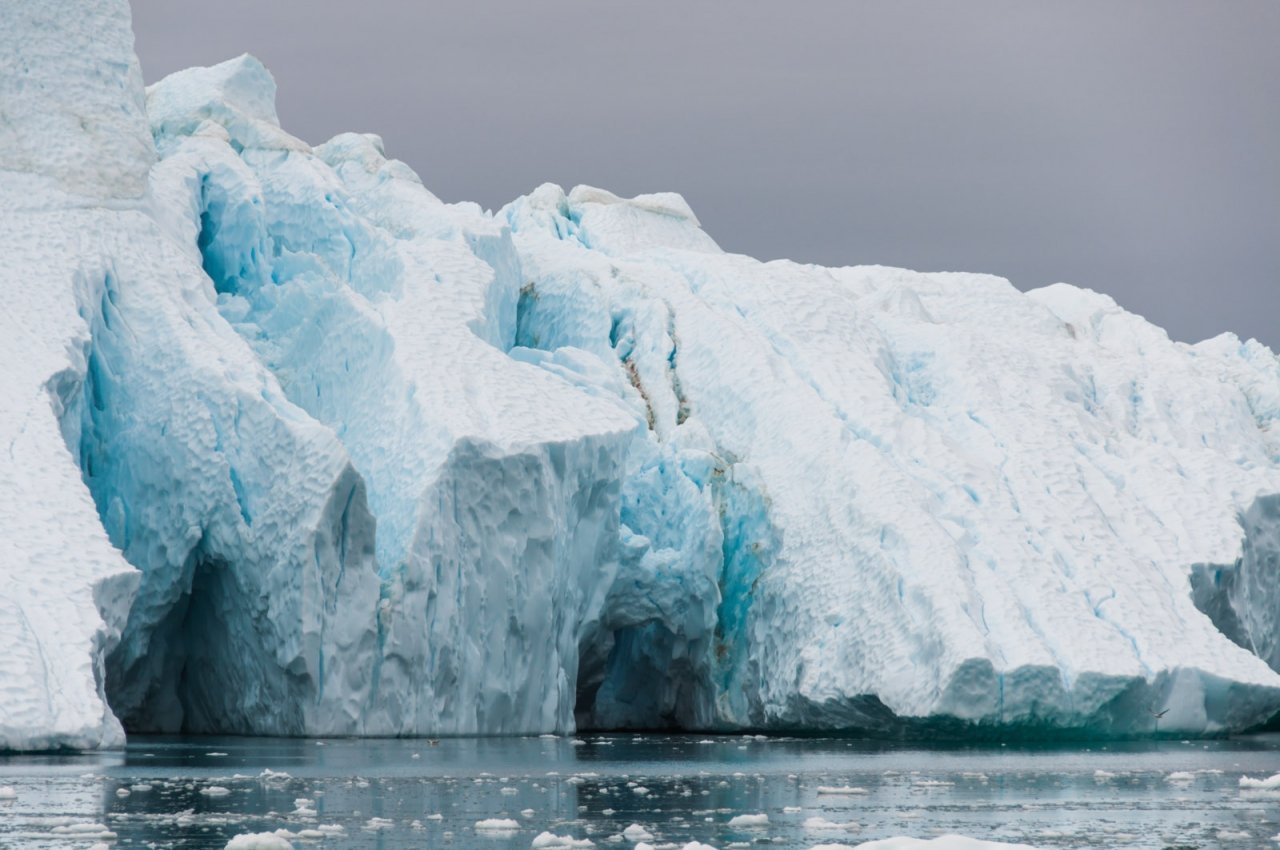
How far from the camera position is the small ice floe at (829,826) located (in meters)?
10.5

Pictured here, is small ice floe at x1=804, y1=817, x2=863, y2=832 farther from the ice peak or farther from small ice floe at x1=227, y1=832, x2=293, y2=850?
the ice peak

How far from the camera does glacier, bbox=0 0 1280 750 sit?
18.6m

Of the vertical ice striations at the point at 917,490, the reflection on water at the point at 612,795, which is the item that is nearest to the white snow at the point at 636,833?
the reflection on water at the point at 612,795

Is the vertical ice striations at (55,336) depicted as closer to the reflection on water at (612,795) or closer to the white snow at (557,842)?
the reflection on water at (612,795)

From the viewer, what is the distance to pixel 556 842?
959 cm

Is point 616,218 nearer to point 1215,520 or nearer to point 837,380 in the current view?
point 837,380

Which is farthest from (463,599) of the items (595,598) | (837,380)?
(837,380)

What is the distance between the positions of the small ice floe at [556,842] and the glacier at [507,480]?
20.5 ft

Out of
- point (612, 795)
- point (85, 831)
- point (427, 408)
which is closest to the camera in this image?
point (85, 831)

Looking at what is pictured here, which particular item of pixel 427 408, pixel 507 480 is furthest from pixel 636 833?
pixel 427 408

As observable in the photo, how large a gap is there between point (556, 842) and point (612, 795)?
3047 mm

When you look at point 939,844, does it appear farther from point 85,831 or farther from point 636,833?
point 85,831

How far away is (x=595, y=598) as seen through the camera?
70.2 feet

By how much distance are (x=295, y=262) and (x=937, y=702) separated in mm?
9196
